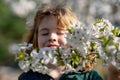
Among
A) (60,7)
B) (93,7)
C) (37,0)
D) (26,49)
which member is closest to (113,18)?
(93,7)

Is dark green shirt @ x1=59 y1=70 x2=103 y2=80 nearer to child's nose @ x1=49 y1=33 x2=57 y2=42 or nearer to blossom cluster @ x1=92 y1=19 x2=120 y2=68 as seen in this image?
child's nose @ x1=49 y1=33 x2=57 y2=42

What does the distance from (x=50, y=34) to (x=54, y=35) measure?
23 millimetres

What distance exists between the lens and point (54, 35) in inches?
122

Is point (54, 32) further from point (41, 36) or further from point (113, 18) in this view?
point (113, 18)

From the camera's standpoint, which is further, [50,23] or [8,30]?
[8,30]

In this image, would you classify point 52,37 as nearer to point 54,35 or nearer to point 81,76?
point 54,35

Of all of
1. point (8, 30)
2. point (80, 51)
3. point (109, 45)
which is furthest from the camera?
point (8, 30)

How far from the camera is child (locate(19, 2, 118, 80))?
3.11 meters

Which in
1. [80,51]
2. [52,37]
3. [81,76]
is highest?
[52,37]

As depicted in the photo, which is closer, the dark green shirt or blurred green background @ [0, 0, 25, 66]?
the dark green shirt

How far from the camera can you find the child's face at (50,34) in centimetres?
309

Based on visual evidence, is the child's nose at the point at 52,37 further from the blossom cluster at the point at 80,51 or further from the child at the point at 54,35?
the blossom cluster at the point at 80,51

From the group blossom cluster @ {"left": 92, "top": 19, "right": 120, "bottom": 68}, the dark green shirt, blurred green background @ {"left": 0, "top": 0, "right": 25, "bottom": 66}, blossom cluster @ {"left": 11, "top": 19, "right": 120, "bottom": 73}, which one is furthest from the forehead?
blurred green background @ {"left": 0, "top": 0, "right": 25, "bottom": 66}

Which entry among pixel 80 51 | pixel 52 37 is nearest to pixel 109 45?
pixel 80 51
